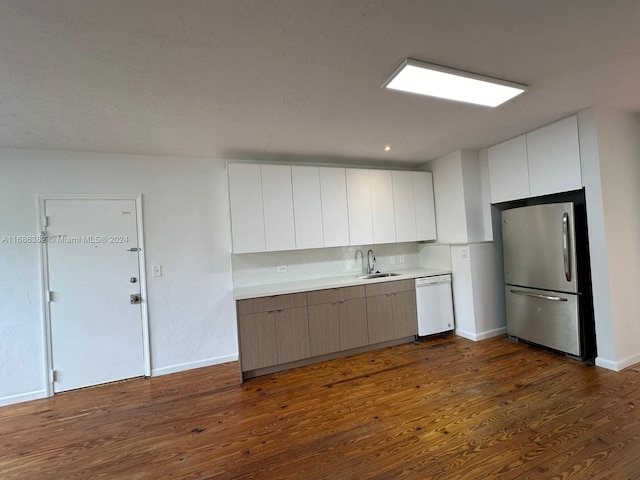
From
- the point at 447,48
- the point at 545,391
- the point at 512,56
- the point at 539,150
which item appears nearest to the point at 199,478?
the point at 545,391

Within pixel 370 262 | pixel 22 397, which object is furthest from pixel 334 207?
pixel 22 397

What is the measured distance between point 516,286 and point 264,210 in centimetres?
319

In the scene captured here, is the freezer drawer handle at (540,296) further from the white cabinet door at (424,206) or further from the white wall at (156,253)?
the white wall at (156,253)

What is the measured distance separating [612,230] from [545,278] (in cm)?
72

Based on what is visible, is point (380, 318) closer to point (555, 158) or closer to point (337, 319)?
point (337, 319)

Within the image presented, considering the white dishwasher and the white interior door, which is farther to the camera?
the white dishwasher

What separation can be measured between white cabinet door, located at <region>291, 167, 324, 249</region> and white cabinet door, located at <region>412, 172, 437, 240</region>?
1505 millimetres

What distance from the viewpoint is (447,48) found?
1604mm

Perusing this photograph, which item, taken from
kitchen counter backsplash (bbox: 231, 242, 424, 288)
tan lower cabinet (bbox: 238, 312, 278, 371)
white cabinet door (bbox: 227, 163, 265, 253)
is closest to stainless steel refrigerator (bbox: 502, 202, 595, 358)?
kitchen counter backsplash (bbox: 231, 242, 424, 288)

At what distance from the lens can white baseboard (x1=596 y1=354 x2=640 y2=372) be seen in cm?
255

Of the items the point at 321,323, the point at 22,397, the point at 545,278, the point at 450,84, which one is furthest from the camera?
the point at 321,323

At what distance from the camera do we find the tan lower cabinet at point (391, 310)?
337cm

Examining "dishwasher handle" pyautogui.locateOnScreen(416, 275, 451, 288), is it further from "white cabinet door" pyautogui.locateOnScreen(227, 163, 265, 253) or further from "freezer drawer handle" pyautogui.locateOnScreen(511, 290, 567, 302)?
"white cabinet door" pyautogui.locateOnScreen(227, 163, 265, 253)

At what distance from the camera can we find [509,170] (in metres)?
3.31
